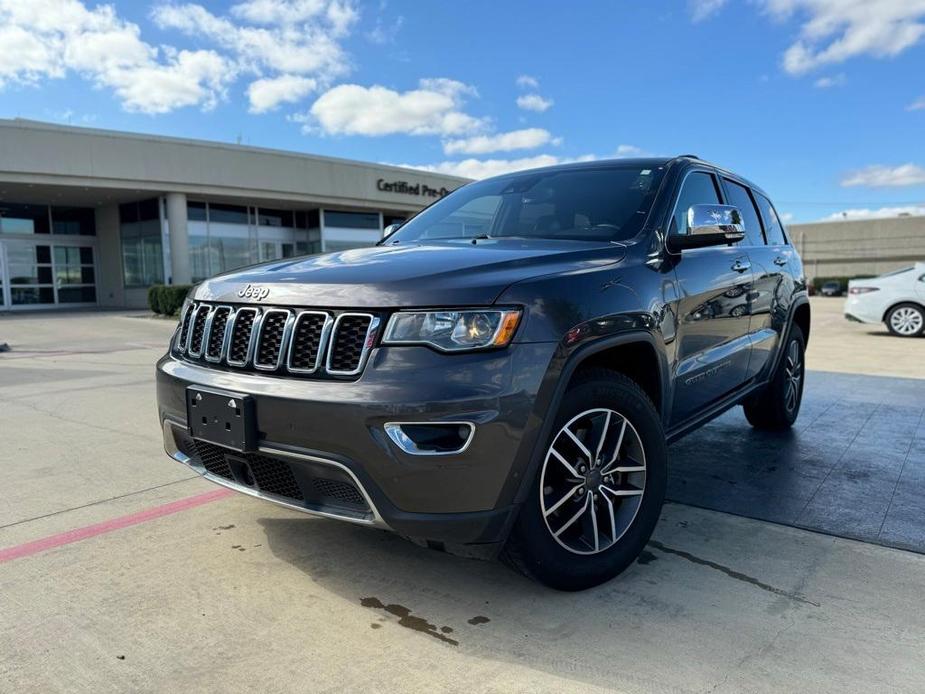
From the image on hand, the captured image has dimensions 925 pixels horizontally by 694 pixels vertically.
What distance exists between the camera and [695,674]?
2.19 m

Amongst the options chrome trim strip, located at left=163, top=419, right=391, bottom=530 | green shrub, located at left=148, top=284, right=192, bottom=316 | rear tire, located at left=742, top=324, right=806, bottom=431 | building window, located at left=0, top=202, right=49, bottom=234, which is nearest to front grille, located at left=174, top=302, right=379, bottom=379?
chrome trim strip, located at left=163, top=419, right=391, bottom=530

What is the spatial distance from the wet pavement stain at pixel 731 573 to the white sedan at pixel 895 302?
514 inches

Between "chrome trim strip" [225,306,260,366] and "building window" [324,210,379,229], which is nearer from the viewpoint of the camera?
"chrome trim strip" [225,306,260,366]

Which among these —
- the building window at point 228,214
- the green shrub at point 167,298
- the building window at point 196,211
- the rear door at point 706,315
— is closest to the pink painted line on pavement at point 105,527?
the rear door at point 706,315

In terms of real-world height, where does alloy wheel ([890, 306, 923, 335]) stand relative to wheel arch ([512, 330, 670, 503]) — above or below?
below

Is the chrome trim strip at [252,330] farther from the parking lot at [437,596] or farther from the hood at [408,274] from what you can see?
the parking lot at [437,596]

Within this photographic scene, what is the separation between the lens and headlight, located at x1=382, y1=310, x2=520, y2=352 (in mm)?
2340

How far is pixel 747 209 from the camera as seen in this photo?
4.77 meters

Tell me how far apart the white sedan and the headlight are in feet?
46.2

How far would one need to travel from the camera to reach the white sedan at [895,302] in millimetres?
13391

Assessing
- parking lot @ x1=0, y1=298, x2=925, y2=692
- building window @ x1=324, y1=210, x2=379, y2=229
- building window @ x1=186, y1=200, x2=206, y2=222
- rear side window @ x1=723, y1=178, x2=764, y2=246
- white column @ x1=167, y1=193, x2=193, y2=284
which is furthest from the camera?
building window @ x1=324, y1=210, x2=379, y2=229

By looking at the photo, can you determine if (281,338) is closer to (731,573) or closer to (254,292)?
(254,292)

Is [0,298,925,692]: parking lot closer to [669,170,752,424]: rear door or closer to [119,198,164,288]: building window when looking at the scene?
[669,170,752,424]: rear door

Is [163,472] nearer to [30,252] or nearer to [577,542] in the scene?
[577,542]
